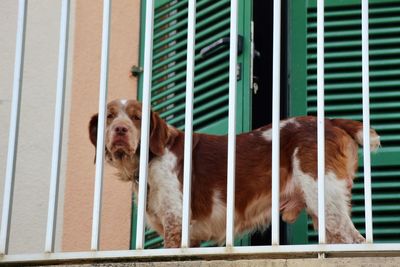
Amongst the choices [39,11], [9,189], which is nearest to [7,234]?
[9,189]

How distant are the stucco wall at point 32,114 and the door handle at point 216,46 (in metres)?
0.99

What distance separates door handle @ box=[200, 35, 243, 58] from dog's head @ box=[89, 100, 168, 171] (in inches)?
21.1

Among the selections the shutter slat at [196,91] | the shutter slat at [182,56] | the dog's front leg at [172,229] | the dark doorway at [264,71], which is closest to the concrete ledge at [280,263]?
the dog's front leg at [172,229]

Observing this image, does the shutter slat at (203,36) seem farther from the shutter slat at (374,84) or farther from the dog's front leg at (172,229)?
the dog's front leg at (172,229)

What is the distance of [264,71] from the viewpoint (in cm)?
653

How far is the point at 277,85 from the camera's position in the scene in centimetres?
457

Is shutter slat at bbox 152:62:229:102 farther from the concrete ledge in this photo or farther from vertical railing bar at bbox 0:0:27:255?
the concrete ledge

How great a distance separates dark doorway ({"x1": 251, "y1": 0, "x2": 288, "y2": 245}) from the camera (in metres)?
6.31

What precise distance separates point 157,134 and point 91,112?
0.91 meters

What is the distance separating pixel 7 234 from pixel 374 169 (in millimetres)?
2040

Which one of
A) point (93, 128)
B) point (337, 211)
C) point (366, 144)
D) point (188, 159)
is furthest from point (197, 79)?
point (366, 144)

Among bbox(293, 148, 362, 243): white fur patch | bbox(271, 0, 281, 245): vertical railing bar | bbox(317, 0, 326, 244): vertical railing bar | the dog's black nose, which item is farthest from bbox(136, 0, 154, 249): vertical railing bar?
bbox(293, 148, 362, 243): white fur patch

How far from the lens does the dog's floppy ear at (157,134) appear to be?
5957 millimetres

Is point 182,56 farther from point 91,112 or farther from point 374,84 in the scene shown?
point 374,84
